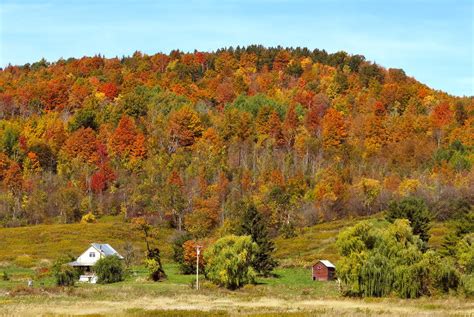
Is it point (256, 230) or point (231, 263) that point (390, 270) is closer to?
point (231, 263)

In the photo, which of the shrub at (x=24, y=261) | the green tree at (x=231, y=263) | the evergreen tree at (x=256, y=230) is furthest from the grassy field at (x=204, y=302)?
the shrub at (x=24, y=261)

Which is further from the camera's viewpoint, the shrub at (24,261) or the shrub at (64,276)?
the shrub at (24,261)

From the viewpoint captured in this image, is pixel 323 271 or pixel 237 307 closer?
pixel 237 307

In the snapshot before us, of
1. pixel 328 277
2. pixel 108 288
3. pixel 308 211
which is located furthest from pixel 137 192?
pixel 108 288

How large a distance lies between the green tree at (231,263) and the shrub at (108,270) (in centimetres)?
1249

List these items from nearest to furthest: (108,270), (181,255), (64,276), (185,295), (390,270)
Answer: (185,295) → (390,270) → (64,276) → (108,270) → (181,255)

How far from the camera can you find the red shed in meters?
92.8

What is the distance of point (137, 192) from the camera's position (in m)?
164

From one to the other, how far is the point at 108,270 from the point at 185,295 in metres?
23.3

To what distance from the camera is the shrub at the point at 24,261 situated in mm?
106150

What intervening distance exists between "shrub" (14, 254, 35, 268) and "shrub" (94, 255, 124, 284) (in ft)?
71.0

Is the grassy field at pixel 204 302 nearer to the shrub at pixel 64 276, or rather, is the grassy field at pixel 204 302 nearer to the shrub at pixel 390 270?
the shrub at pixel 64 276

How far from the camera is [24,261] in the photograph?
108062 millimetres

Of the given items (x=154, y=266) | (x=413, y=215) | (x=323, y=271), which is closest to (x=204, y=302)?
(x=154, y=266)
